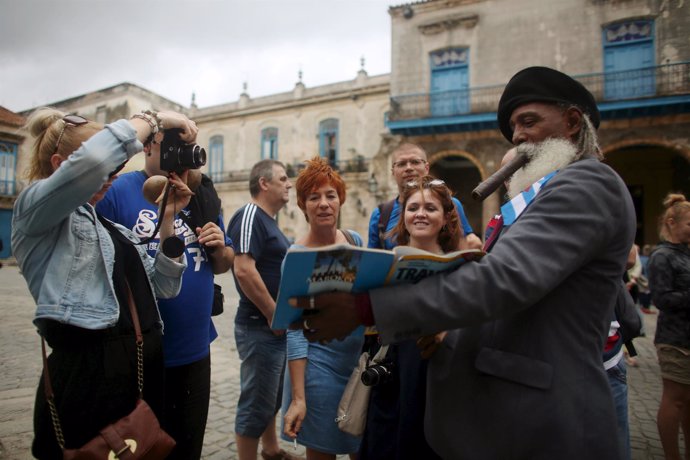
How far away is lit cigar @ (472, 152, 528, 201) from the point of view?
1620 mm

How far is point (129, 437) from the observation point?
1.58 m

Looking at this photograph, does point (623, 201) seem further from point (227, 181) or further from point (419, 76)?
point (227, 181)

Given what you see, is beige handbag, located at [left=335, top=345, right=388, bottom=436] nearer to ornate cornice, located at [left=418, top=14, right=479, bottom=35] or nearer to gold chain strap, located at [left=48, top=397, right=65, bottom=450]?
gold chain strap, located at [left=48, top=397, right=65, bottom=450]

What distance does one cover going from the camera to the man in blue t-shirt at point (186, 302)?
7.29 feet

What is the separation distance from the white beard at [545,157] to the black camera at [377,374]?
103 cm

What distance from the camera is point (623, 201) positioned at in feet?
4.33

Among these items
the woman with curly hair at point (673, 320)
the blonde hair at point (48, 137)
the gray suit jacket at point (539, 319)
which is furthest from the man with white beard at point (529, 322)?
the woman with curly hair at point (673, 320)

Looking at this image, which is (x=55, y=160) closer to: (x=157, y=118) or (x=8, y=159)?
(x=157, y=118)

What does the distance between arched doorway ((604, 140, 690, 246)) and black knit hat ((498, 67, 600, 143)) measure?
15472mm

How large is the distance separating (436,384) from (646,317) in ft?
36.8

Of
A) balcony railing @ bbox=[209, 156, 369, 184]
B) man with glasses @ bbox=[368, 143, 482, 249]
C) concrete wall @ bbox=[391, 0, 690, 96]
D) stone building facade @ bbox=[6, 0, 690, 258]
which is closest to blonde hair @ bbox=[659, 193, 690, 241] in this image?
man with glasses @ bbox=[368, 143, 482, 249]

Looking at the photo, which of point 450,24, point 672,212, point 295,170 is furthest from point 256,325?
point 295,170

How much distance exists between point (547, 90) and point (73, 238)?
1907 millimetres

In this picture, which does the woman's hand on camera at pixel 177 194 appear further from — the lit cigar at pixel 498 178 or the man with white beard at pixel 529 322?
the lit cigar at pixel 498 178
